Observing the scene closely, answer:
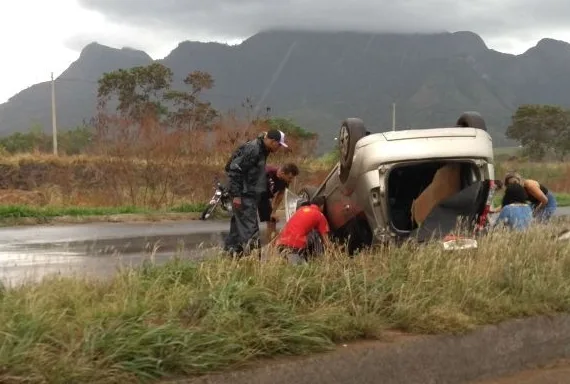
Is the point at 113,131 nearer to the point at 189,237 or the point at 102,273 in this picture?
the point at 189,237

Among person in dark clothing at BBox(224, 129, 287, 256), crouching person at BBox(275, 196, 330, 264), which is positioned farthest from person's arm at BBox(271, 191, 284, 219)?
crouching person at BBox(275, 196, 330, 264)

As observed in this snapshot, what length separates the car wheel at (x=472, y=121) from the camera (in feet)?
25.8

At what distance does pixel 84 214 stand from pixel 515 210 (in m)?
11.4

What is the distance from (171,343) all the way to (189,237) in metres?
9.86

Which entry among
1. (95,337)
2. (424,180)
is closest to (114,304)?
(95,337)

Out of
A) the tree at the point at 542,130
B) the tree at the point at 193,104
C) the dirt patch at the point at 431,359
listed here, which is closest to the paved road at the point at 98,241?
the dirt patch at the point at 431,359

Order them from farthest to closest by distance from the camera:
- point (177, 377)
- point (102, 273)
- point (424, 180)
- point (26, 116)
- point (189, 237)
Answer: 1. point (26, 116)
2. point (189, 237)
3. point (424, 180)
4. point (102, 273)
5. point (177, 377)

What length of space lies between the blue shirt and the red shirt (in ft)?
7.85

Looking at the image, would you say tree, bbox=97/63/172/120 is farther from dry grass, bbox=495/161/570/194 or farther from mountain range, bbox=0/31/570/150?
mountain range, bbox=0/31/570/150

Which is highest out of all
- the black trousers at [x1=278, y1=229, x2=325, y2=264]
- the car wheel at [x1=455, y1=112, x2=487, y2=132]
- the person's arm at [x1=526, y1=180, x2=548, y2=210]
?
the car wheel at [x1=455, y1=112, x2=487, y2=132]

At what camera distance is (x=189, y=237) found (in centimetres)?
1372

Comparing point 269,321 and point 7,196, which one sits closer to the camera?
point 269,321

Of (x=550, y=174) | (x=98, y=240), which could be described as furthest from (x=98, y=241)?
(x=550, y=174)

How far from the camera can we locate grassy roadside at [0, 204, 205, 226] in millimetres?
16500
